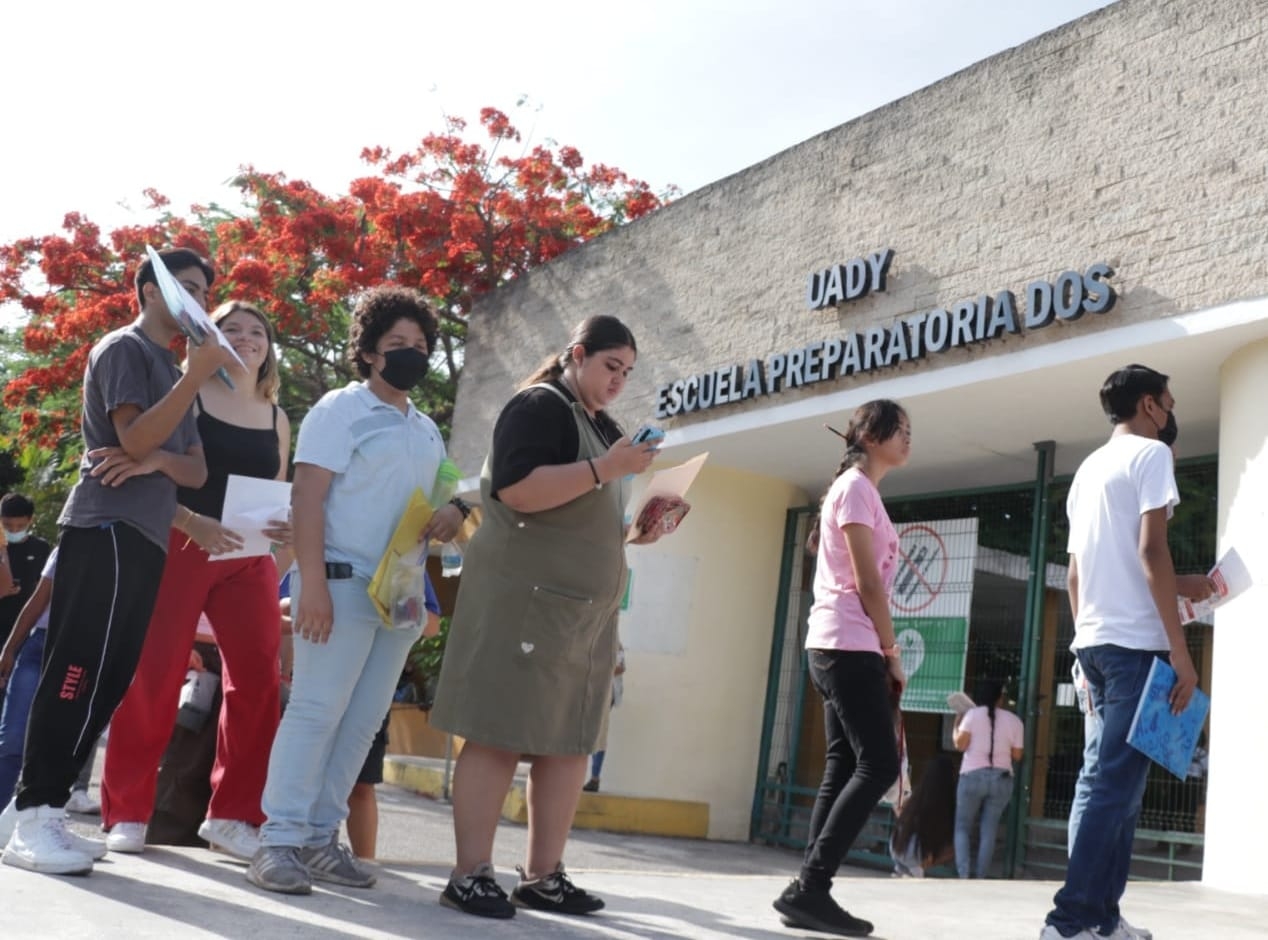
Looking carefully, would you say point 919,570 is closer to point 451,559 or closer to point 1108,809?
point 451,559

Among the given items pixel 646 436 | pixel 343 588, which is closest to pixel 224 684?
pixel 343 588

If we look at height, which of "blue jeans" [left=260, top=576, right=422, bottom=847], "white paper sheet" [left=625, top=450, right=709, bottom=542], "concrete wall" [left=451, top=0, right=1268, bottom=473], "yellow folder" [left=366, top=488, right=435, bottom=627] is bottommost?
"blue jeans" [left=260, top=576, right=422, bottom=847]

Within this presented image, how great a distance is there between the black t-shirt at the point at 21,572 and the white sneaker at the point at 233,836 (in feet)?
12.3

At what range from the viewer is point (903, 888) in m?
5.36

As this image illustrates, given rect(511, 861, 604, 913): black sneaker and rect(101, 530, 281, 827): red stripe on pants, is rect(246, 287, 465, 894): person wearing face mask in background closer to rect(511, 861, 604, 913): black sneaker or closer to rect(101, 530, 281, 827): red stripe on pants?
rect(101, 530, 281, 827): red stripe on pants

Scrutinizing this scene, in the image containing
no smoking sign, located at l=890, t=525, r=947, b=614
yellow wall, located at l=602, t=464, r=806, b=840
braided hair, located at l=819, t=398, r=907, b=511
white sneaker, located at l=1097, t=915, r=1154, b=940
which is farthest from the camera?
yellow wall, located at l=602, t=464, r=806, b=840

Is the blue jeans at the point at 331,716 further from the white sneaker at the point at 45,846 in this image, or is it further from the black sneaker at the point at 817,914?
the black sneaker at the point at 817,914

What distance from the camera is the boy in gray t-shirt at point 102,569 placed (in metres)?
3.61

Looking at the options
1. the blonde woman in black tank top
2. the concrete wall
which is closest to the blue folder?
the blonde woman in black tank top

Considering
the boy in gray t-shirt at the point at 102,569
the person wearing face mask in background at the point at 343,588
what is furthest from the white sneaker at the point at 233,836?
the boy in gray t-shirt at the point at 102,569

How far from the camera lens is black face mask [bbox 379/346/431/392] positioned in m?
4.25

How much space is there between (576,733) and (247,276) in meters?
12.3

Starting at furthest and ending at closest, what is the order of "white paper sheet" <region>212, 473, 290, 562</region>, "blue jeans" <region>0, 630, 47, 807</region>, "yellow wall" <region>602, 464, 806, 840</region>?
"yellow wall" <region>602, 464, 806, 840</region>
"blue jeans" <region>0, 630, 47, 807</region>
"white paper sheet" <region>212, 473, 290, 562</region>

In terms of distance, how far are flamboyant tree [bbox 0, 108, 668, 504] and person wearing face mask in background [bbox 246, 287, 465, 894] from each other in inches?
438
